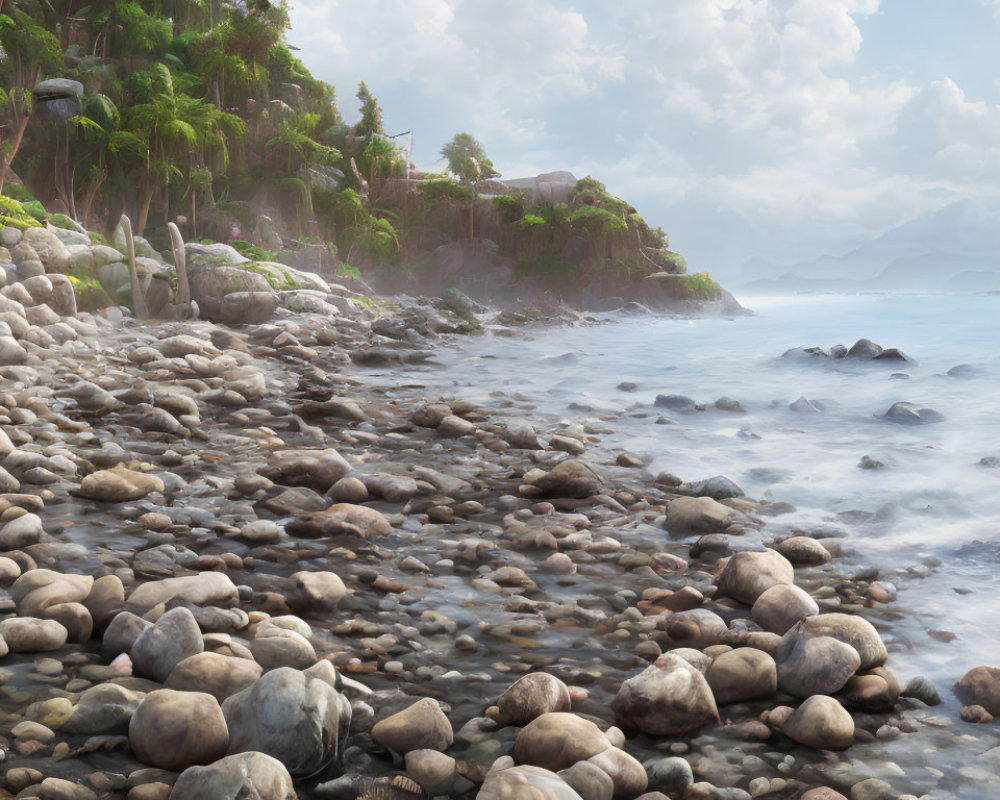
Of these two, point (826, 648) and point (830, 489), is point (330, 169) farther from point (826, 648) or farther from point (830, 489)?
point (826, 648)

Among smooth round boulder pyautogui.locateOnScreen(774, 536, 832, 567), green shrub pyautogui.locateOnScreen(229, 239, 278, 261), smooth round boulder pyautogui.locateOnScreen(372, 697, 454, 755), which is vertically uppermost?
green shrub pyautogui.locateOnScreen(229, 239, 278, 261)

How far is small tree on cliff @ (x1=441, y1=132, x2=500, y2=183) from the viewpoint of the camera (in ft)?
114

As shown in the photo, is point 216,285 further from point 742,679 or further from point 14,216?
point 742,679

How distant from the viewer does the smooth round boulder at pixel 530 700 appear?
214 cm

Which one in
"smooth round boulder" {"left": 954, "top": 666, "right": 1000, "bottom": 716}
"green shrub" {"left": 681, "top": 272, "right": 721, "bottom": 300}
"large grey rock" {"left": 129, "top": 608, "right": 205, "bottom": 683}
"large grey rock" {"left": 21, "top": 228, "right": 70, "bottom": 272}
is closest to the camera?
"large grey rock" {"left": 129, "top": 608, "right": 205, "bottom": 683}

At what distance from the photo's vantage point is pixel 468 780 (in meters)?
1.91

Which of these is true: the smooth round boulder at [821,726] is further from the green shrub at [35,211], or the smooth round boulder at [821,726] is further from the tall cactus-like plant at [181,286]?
the green shrub at [35,211]

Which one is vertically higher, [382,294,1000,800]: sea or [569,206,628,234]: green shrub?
[569,206,628,234]: green shrub

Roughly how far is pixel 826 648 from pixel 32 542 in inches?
126

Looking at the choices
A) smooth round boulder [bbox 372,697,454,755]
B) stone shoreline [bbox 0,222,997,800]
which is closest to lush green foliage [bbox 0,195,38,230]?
stone shoreline [bbox 0,222,997,800]

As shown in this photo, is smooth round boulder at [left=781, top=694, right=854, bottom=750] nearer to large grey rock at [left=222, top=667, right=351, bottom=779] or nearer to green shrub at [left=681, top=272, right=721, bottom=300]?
large grey rock at [left=222, top=667, right=351, bottom=779]

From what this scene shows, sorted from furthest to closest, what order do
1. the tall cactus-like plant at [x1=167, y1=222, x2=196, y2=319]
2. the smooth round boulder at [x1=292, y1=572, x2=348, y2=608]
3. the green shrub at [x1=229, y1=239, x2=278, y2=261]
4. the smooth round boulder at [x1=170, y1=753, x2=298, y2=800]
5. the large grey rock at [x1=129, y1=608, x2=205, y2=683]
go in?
1. the green shrub at [x1=229, y1=239, x2=278, y2=261]
2. the tall cactus-like plant at [x1=167, y1=222, x2=196, y2=319]
3. the smooth round boulder at [x1=292, y1=572, x2=348, y2=608]
4. the large grey rock at [x1=129, y1=608, x2=205, y2=683]
5. the smooth round boulder at [x1=170, y1=753, x2=298, y2=800]

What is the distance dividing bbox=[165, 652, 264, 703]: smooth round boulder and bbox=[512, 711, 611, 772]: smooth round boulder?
0.81 m

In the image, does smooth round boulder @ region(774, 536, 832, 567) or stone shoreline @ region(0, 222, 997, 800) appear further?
smooth round boulder @ region(774, 536, 832, 567)
